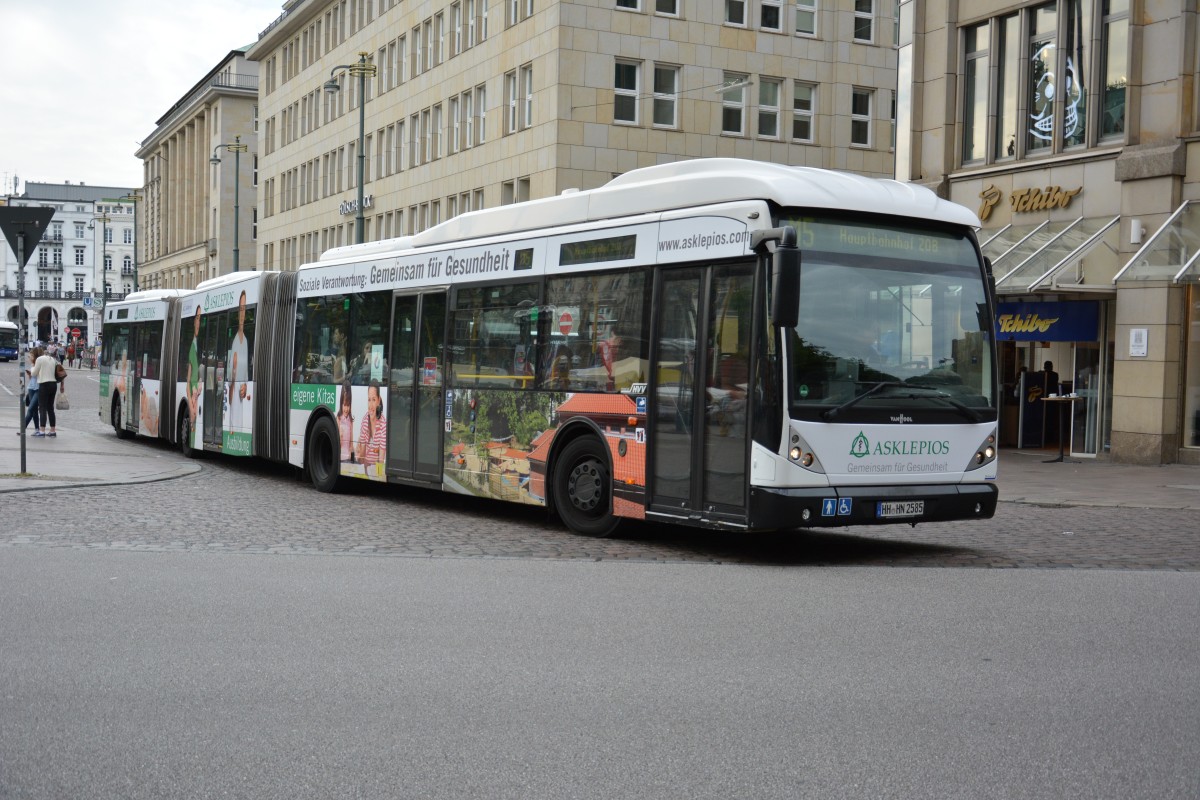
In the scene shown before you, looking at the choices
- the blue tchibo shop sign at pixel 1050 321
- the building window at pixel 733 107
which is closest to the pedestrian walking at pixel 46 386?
the blue tchibo shop sign at pixel 1050 321

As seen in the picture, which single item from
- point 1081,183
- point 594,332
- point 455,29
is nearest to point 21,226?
point 594,332

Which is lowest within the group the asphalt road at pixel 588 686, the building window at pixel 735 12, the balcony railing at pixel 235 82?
the asphalt road at pixel 588 686

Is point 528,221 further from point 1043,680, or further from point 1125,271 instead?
point 1125,271

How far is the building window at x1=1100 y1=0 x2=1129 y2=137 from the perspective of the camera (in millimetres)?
24984

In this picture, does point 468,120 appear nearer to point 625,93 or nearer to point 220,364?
point 625,93

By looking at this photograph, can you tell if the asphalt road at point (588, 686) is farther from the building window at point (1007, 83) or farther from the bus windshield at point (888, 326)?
the building window at point (1007, 83)

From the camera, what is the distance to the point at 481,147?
53.9 metres

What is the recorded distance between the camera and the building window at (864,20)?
53.7 m

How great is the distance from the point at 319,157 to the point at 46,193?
119m

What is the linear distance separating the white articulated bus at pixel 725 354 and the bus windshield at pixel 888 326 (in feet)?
0.05

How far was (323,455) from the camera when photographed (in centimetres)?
1866

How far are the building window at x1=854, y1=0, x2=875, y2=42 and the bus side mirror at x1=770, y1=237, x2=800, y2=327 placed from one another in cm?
4537

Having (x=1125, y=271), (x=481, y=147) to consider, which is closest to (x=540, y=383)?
(x=1125, y=271)

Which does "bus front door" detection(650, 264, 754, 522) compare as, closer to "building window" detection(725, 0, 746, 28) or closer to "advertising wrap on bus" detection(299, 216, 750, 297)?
"advertising wrap on bus" detection(299, 216, 750, 297)
